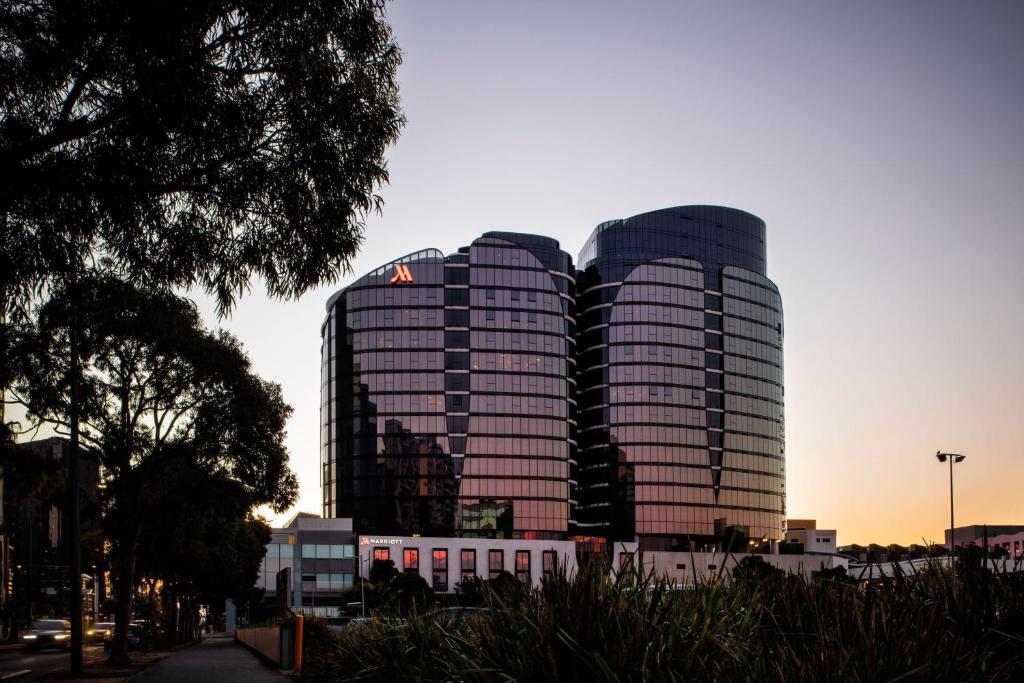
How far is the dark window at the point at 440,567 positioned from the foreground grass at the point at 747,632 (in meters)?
132

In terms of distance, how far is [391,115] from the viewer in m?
12.7

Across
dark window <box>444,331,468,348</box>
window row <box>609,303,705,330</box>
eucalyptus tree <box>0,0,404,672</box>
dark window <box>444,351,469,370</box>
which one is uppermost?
window row <box>609,303,705,330</box>

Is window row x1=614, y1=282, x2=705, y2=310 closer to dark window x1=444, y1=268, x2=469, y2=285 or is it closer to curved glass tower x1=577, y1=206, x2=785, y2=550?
curved glass tower x1=577, y1=206, x2=785, y2=550

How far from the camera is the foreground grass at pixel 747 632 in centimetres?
476

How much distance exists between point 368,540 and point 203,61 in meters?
129

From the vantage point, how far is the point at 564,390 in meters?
150

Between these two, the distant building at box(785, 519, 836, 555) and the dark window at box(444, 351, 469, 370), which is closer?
the dark window at box(444, 351, 469, 370)

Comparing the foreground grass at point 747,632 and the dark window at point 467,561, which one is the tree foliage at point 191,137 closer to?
the foreground grass at point 747,632

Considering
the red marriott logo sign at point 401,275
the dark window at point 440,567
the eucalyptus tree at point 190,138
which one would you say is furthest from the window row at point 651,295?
the eucalyptus tree at point 190,138

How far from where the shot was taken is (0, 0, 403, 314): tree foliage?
10.5 m

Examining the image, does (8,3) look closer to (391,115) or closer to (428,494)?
(391,115)

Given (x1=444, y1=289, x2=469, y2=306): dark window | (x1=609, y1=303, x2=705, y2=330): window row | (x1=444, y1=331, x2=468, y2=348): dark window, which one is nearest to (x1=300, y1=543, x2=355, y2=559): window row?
(x1=444, y1=331, x2=468, y2=348): dark window

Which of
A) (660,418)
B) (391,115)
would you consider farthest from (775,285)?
(391,115)

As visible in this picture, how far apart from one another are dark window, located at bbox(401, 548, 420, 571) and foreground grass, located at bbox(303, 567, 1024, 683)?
5173 inches
